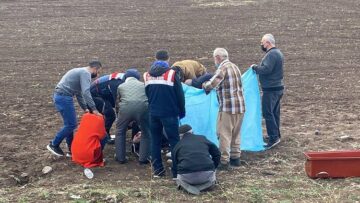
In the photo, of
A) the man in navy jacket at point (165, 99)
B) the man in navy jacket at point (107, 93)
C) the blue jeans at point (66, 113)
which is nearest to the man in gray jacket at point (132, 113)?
the man in navy jacket at point (107, 93)

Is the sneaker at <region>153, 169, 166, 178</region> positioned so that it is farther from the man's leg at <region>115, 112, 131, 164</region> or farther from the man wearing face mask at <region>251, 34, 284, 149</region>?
the man wearing face mask at <region>251, 34, 284, 149</region>

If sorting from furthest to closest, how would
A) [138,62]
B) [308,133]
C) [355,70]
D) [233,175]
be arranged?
[138,62] < [355,70] < [308,133] < [233,175]

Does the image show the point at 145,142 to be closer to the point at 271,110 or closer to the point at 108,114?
the point at 108,114

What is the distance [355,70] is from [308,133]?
18.8 feet

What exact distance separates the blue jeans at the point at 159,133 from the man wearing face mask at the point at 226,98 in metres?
0.87

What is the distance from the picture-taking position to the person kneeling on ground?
821cm

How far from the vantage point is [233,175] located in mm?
9141

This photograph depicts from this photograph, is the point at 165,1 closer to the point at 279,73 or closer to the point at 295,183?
the point at 279,73

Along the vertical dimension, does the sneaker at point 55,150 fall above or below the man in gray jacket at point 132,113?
below

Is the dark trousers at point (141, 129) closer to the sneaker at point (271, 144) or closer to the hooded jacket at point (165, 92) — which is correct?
the hooded jacket at point (165, 92)

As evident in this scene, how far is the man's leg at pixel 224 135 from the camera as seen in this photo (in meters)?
9.45

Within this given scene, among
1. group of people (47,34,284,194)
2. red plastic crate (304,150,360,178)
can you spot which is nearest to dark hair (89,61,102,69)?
group of people (47,34,284,194)

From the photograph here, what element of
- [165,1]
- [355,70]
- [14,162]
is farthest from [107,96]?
[165,1]

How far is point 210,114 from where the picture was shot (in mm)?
10047
